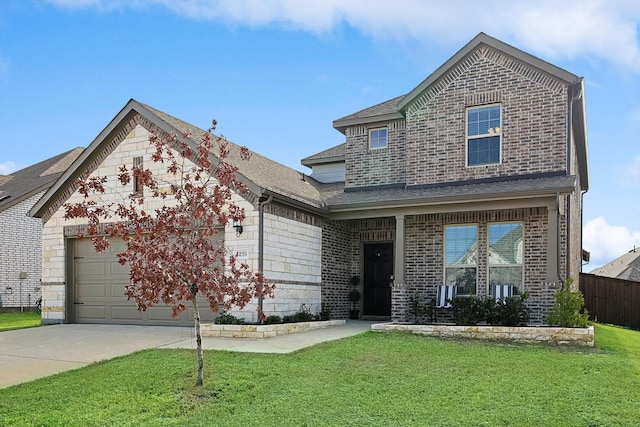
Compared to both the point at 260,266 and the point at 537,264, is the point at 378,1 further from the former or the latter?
the point at 537,264

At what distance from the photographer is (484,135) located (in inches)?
572

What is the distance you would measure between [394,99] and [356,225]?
14.7 feet

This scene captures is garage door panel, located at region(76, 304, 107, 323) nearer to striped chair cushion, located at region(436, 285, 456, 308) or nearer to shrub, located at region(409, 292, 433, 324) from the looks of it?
shrub, located at region(409, 292, 433, 324)

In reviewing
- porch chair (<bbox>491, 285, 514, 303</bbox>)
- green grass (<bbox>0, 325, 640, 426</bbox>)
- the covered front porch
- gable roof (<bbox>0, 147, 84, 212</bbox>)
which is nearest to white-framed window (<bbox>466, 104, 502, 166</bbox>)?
the covered front porch

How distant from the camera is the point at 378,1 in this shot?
1159cm

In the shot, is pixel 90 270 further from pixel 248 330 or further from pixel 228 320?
pixel 248 330

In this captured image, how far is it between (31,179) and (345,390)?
2319 cm

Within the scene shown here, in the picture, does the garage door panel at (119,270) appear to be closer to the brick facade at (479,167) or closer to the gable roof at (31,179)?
the brick facade at (479,167)

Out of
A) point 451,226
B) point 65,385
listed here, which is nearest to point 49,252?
point 65,385

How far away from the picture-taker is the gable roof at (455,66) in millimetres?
13695

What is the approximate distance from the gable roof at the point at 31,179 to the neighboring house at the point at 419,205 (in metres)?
9.00

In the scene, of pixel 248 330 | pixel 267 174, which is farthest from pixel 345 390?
pixel 267 174

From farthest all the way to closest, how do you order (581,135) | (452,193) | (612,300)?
(612,300) < (581,135) < (452,193)

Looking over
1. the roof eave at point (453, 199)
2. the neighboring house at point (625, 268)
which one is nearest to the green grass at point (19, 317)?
the roof eave at point (453, 199)
